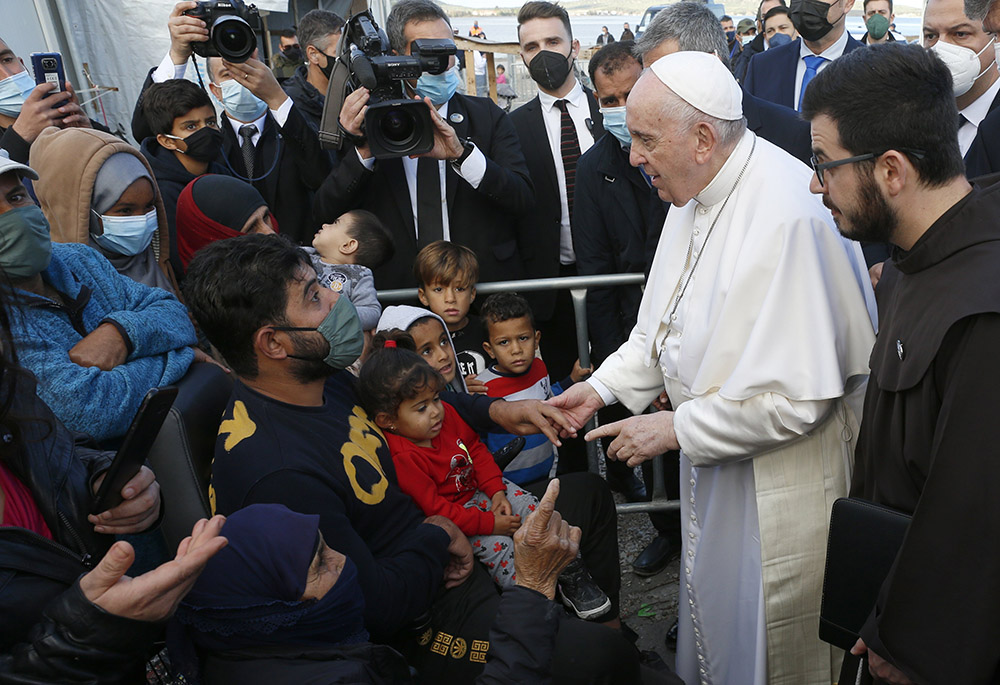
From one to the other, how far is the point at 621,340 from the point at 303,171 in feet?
6.58

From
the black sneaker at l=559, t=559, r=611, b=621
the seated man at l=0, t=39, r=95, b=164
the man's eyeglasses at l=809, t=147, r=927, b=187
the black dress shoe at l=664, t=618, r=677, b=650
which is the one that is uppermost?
the seated man at l=0, t=39, r=95, b=164

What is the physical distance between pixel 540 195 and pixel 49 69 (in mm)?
2639

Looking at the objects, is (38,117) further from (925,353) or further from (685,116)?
(925,353)

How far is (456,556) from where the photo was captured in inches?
102

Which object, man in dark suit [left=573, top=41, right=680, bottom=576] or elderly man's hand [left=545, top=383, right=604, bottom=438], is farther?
man in dark suit [left=573, top=41, right=680, bottom=576]

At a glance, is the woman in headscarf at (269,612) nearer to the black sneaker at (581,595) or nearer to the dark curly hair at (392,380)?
the dark curly hair at (392,380)

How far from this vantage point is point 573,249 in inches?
193

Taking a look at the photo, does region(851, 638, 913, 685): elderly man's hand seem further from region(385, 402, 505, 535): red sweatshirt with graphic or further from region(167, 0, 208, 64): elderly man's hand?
region(167, 0, 208, 64): elderly man's hand

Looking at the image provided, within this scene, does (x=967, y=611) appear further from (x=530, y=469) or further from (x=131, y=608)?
(x=530, y=469)

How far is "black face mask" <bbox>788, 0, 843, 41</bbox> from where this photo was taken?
5086mm

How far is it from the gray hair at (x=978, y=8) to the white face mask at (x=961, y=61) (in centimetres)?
74

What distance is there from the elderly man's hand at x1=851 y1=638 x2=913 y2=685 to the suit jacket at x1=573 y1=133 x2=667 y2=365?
7.28 ft

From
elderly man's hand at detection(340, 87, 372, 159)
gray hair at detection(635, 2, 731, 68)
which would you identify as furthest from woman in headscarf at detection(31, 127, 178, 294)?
gray hair at detection(635, 2, 731, 68)

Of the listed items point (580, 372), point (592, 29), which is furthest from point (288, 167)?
point (592, 29)
